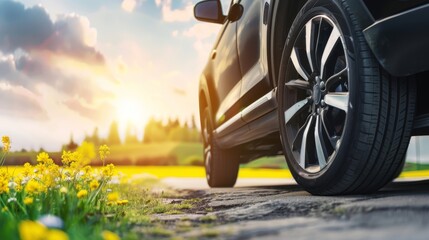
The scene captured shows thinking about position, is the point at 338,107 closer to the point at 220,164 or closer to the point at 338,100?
the point at 338,100

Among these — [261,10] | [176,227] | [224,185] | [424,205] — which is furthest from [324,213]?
[224,185]

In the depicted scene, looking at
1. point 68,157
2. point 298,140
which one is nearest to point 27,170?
point 68,157

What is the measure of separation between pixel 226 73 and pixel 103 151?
1.81 meters

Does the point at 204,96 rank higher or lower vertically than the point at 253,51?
higher

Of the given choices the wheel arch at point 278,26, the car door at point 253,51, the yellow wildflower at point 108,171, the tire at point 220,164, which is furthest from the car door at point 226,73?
the yellow wildflower at point 108,171

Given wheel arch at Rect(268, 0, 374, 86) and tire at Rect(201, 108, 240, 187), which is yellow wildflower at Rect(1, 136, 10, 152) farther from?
tire at Rect(201, 108, 240, 187)

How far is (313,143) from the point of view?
290 cm

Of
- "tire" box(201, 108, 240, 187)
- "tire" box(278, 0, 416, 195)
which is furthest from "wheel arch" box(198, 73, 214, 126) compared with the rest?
"tire" box(278, 0, 416, 195)

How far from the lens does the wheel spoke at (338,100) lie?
248 cm

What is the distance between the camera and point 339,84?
2.68 meters

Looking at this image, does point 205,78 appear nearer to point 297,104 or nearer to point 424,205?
point 297,104

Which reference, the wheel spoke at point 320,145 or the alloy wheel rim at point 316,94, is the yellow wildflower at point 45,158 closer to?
the alloy wheel rim at point 316,94

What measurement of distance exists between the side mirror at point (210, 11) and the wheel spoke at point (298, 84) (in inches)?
76.4

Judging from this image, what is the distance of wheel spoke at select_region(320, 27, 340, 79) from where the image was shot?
2.59 m
